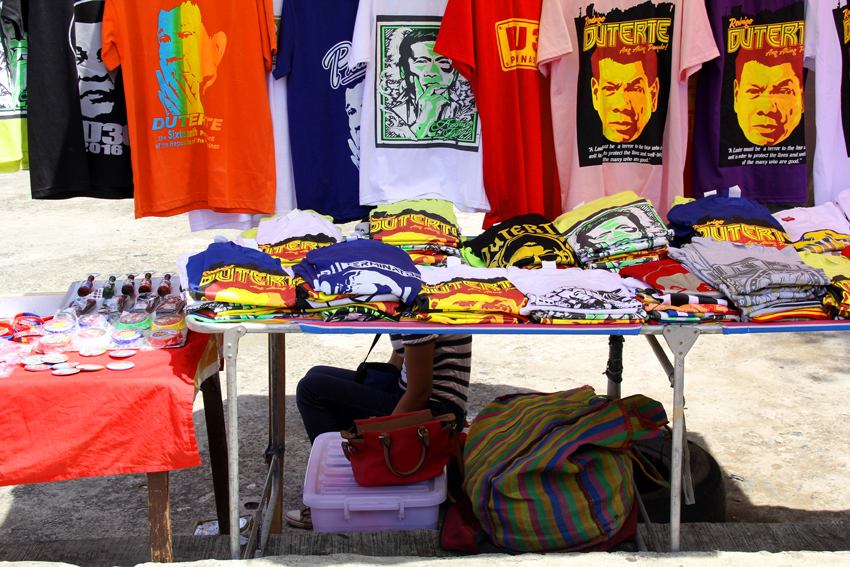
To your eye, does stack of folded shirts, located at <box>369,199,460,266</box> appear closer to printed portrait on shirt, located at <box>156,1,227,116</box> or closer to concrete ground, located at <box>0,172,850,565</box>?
printed portrait on shirt, located at <box>156,1,227,116</box>

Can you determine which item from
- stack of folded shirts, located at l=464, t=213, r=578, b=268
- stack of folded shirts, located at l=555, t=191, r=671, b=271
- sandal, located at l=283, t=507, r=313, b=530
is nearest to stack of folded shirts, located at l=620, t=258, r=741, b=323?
stack of folded shirts, located at l=555, t=191, r=671, b=271

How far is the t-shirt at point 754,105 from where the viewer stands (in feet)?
9.79

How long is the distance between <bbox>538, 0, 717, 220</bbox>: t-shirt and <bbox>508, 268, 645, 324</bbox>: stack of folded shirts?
3.77ft

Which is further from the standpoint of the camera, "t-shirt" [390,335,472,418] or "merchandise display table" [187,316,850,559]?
"t-shirt" [390,335,472,418]

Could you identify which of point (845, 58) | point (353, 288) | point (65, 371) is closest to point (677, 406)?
point (353, 288)

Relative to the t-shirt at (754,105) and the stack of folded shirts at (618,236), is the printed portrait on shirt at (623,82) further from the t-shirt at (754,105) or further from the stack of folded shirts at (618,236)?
the stack of folded shirts at (618,236)

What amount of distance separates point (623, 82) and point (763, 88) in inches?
26.1

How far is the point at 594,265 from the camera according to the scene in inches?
97.2

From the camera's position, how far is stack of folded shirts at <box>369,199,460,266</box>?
8.95 ft

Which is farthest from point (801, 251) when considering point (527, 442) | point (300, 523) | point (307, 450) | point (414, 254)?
point (307, 450)

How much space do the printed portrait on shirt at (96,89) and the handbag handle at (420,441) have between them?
1842 mm

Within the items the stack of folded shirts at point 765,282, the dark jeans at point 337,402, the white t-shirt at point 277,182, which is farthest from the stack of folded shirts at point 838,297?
the white t-shirt at point 277,182

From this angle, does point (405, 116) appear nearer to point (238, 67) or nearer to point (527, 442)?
point (238, 67)

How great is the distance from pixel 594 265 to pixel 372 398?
3.64 ft
